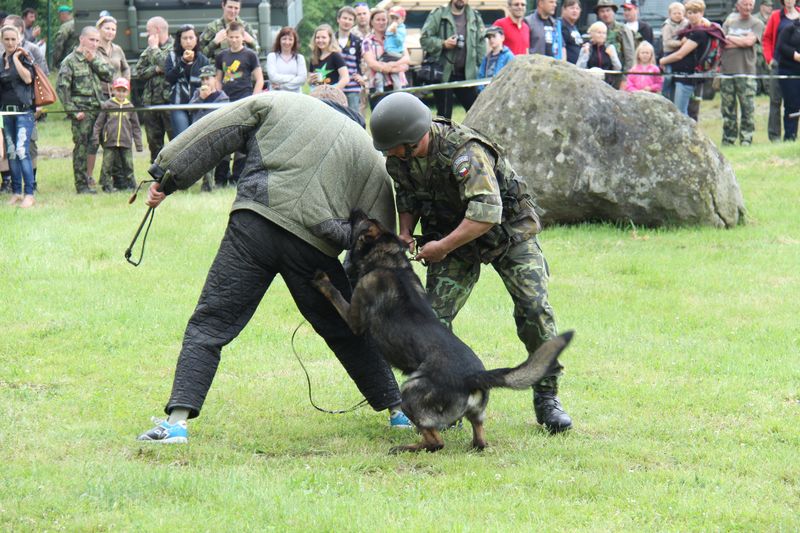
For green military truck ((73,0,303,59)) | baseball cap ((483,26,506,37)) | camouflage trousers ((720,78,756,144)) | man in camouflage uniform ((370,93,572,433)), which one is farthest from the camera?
green military truck ((73,0,303,59))

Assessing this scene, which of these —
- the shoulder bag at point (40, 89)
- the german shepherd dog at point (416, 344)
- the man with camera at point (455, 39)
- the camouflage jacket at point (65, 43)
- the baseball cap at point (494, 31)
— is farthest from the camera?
the camouflage jacket at point (65, 43)

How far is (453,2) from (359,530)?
39.6 feet

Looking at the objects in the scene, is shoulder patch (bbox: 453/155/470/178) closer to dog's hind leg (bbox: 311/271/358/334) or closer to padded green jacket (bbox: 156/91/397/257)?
padded green jacket (bbox: 156/91/397/257)

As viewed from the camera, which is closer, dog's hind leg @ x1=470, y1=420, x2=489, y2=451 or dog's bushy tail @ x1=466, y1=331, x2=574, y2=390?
dog's bushy tail @ x1=466, y1=331, x2=574, y2=390

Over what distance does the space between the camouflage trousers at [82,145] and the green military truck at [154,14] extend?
4.54m

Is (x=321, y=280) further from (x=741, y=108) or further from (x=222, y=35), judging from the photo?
(x=741, y=108)

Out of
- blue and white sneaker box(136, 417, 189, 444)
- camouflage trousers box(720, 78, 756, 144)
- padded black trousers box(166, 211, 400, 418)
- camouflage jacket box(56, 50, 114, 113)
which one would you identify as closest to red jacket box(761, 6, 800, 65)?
camouflage trousers box(720, 78, 756, 144)

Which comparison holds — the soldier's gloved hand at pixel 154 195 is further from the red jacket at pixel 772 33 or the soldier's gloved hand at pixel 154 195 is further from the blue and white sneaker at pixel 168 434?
the red jacket at pixel 772 33

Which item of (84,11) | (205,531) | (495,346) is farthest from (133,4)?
(205,531)

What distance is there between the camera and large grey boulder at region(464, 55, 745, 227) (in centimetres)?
1084

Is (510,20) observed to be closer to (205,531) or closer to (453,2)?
(453,2)

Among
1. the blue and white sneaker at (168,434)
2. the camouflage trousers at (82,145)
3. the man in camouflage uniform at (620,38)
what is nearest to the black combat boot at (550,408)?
the blue and white sneaker at (168,434)

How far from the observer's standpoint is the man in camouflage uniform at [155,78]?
47.2 ft

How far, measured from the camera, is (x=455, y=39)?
1526 cm
